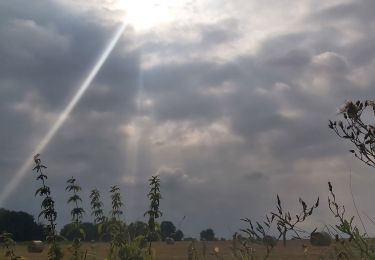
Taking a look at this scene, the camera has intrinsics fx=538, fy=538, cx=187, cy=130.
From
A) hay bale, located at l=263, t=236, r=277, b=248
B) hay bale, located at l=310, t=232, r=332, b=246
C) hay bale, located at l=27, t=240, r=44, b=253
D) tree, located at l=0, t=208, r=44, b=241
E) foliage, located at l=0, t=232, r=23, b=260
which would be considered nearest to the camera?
hay bale, located at l=310, t=232, r=332, b=246

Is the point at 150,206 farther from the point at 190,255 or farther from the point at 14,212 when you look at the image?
the point at 14,212

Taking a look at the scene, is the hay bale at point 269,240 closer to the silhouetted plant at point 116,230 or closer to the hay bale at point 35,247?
the silhouetted plant at point 116,230

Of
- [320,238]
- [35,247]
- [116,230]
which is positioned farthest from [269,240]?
[35,247]

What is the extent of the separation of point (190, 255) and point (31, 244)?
149 feet

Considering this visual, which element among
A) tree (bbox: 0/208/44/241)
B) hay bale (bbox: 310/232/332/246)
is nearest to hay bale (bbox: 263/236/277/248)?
hay bale (bbox: 310/232/332/246)

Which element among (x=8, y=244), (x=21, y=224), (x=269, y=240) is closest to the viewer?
(x=269, y=240)

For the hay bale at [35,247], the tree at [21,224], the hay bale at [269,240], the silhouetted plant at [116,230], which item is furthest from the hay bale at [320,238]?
the tree at [21,224]

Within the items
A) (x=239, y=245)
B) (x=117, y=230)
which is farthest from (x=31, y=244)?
(x=239, y=245)

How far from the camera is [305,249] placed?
5852 mm

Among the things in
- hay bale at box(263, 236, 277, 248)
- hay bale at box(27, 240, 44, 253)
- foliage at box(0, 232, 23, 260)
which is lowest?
hay bale at box(263, 236, 277, 248)

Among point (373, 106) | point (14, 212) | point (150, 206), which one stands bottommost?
point (150, 206)

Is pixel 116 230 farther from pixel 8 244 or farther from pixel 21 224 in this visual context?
pixel 21 224

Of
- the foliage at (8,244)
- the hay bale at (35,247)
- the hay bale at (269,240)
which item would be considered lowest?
the hay bale at (269,240)

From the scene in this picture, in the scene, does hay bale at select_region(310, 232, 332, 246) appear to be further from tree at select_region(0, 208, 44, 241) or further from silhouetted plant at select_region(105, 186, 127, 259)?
tree at select_region(0, 208, 44, 241)
